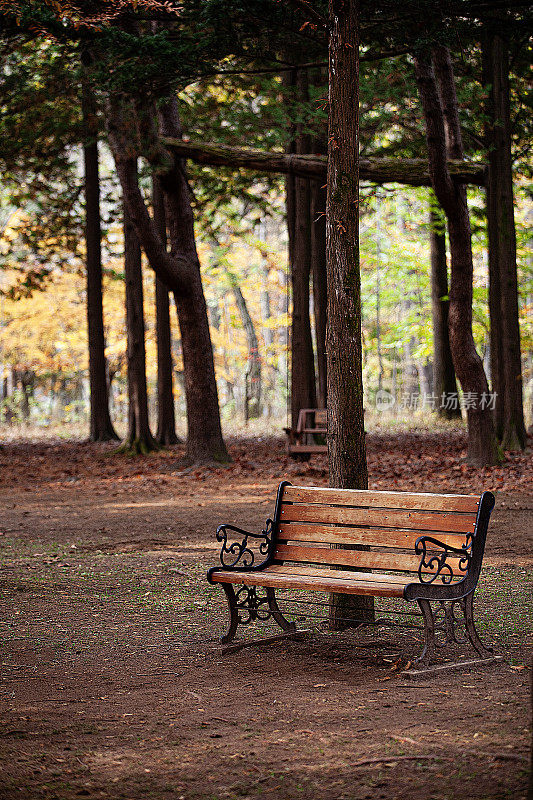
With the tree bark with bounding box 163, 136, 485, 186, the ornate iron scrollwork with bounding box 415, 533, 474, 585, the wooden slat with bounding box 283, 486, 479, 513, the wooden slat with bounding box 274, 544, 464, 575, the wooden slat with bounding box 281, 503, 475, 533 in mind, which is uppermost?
the tree bark with bounding box 163, 136, 485, 186

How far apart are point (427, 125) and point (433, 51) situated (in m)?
1.24

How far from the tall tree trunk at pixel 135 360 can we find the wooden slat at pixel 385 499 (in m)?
14.4

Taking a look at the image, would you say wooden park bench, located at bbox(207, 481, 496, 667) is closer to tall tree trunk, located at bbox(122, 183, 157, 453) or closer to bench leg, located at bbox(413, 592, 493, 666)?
bench leg, located at bbox(413, 592, 493, 666)

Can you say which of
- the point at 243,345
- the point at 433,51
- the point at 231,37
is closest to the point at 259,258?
the point at 243,345

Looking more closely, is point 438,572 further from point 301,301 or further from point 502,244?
point 301,301

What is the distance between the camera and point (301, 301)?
19.2m

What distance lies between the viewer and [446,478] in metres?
14.4

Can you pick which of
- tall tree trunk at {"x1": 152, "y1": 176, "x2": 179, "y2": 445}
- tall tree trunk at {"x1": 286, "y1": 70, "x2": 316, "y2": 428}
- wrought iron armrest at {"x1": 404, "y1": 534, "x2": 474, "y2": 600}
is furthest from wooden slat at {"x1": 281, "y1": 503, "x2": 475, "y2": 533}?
tall tree trunk at {"x1": 152, "y1": 176, "x2": 179, "y2": 445}

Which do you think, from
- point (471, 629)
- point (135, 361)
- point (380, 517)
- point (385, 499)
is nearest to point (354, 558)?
point (380, 517)

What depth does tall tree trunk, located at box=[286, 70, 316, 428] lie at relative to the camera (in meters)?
18.9

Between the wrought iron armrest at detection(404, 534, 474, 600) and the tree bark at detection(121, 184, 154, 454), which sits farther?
the tree bark at detection(121, 184, 154, 454)

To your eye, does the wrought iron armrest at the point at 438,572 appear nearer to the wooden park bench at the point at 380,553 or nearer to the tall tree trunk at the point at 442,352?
the wooden park bench at the point at 380,553

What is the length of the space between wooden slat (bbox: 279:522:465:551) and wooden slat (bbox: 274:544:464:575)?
64mm

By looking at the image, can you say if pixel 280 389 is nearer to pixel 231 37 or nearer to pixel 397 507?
pixel 231 37
